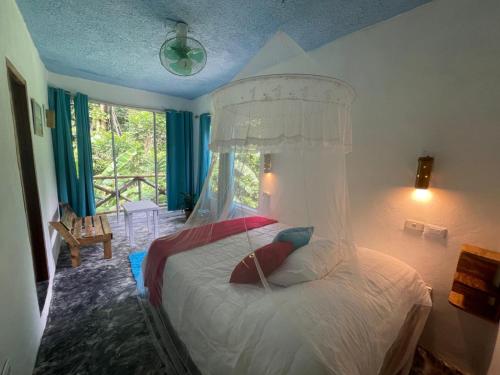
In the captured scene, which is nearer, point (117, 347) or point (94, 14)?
point (117, 347)

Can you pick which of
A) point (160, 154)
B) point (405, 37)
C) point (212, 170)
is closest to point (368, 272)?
point (212, 170)

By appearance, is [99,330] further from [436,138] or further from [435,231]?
[436,138]

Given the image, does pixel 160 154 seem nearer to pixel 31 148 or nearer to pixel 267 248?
pixel 31 148

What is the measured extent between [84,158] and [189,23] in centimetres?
314

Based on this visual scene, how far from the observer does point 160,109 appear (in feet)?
15.3

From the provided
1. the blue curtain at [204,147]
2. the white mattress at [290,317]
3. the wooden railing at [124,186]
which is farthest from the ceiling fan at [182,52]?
the wooden railing at [124,186]

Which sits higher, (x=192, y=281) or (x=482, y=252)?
(x=482, y=252)

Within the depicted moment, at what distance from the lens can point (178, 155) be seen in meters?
4.92

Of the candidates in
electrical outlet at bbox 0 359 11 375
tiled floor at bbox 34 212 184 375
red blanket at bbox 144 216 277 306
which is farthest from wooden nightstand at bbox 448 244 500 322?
electrical outlet at bbox 0 359 11 375

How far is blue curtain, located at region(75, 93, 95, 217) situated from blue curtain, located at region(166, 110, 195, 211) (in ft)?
4.65

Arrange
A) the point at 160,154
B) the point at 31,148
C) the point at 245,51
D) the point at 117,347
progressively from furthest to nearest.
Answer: the point at 160,154 < the point at 245,51 < the point at 31,148 < the point at 117,347

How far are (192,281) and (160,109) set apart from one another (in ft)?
13.9

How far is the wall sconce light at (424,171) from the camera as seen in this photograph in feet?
5.43

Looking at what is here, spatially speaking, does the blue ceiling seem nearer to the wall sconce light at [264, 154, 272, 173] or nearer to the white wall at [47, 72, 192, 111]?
the white wall at [47, 72, 192, 111]
